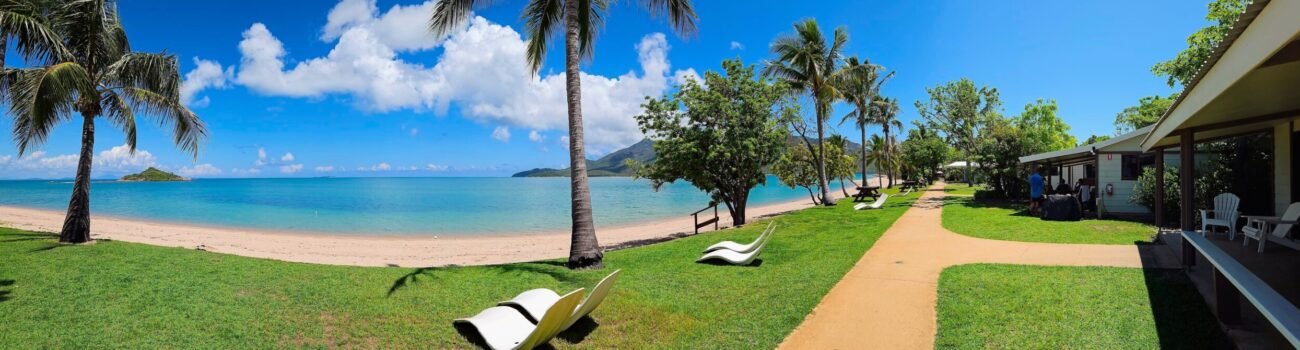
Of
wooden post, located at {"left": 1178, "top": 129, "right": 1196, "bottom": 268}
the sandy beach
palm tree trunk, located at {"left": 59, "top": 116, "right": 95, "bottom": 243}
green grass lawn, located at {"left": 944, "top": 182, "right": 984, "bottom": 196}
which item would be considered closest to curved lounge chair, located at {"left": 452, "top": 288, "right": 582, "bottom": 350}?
wooden post, located at {"left": 1178, "top": 129, "right": 1196, "bottom": 268}

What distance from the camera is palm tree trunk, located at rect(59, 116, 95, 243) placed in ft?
39.7

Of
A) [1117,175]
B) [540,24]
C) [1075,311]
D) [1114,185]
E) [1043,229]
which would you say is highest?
[540,24]

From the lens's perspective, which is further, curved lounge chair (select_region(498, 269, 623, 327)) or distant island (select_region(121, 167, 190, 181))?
distant island (select_region(121, 167, 190, 181))

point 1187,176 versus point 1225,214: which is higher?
point 1187,176

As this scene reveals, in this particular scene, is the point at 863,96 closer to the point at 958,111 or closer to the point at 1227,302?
the point at 958,111

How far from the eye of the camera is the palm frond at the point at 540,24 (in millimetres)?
11141

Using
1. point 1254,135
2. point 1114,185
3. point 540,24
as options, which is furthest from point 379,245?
point 1254,135

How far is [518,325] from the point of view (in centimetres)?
551

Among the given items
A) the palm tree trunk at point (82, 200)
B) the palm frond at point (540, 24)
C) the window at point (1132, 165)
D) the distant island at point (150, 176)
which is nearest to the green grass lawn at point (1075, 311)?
the palm frond at point (540, 24)

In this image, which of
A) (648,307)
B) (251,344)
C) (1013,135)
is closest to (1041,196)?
(1013,135)

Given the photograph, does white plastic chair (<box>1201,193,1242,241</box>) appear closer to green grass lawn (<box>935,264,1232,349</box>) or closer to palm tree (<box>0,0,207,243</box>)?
green grass lawn (<box>935,264,1232,349</box>)

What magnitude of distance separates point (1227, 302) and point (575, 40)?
9226mm

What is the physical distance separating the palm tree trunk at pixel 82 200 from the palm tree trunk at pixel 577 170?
11.4 meters

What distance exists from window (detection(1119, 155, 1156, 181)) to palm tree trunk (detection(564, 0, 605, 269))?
15.8 m
